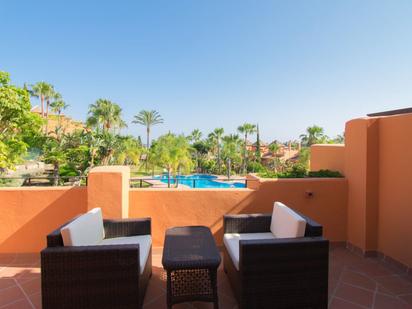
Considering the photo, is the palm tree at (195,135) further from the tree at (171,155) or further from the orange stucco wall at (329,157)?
the orange stucco wall at (329,157)

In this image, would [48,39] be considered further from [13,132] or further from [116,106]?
[116,106]

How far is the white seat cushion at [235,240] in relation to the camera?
232 centimetres

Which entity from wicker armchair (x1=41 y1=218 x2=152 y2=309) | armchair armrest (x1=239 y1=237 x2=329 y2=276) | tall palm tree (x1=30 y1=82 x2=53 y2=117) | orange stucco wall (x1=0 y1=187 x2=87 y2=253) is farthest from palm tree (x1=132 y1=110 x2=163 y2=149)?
armchair armrest (x1=239 y1=237 x2=329 y2=276)

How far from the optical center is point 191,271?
213cm

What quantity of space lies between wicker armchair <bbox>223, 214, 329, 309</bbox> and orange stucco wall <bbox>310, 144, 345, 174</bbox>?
2586mm

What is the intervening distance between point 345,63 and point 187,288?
863 centimetres

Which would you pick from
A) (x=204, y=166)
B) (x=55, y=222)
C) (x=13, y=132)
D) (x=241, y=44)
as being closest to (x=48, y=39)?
(x=13, y=132)

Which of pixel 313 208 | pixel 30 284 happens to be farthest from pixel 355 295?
pixel 30 284

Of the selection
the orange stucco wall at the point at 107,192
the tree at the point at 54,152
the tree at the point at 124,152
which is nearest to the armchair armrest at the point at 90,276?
the orange stucco wall at the point at 107,192

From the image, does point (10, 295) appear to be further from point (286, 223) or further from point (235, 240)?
point (286, 223)

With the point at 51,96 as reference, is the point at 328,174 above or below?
below

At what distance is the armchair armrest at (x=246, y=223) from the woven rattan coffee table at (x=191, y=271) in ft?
2.29

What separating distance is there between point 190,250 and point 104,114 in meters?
29.4

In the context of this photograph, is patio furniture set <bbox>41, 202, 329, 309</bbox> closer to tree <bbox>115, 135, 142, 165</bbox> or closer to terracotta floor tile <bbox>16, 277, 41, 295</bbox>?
terracotta floor tile <bbox>16, 277, 41, 295</bbox>
